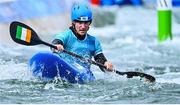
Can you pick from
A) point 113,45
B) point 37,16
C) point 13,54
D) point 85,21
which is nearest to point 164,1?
point 113,45

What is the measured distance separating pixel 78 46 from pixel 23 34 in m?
0.73

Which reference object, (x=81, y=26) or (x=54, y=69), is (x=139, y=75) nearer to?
(x=81, y=26)

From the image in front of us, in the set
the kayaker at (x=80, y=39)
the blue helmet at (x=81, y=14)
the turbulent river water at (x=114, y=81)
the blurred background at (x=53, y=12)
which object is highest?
the blurred background at (x=53, y=12)

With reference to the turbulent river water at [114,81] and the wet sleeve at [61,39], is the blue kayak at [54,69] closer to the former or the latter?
the turbulent river water at [114,81]

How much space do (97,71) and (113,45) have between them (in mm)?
5322

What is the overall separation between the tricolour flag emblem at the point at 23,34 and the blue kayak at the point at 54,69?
0.35 m

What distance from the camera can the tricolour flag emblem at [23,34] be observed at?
32.5ft

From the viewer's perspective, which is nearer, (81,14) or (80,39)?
(81,14)

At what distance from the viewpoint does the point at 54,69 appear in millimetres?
9617

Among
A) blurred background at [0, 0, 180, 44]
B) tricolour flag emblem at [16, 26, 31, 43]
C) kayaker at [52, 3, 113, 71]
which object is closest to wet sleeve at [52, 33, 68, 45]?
kayaker at [52, 3, 113, 71]

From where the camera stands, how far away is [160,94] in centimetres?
892

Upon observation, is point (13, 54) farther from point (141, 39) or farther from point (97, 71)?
point (141, 39)

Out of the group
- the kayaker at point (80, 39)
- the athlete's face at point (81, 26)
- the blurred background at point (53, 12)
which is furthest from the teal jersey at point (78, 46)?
the blurred background at point (53, 12)

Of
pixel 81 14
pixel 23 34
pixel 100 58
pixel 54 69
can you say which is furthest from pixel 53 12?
pixel 54 69
